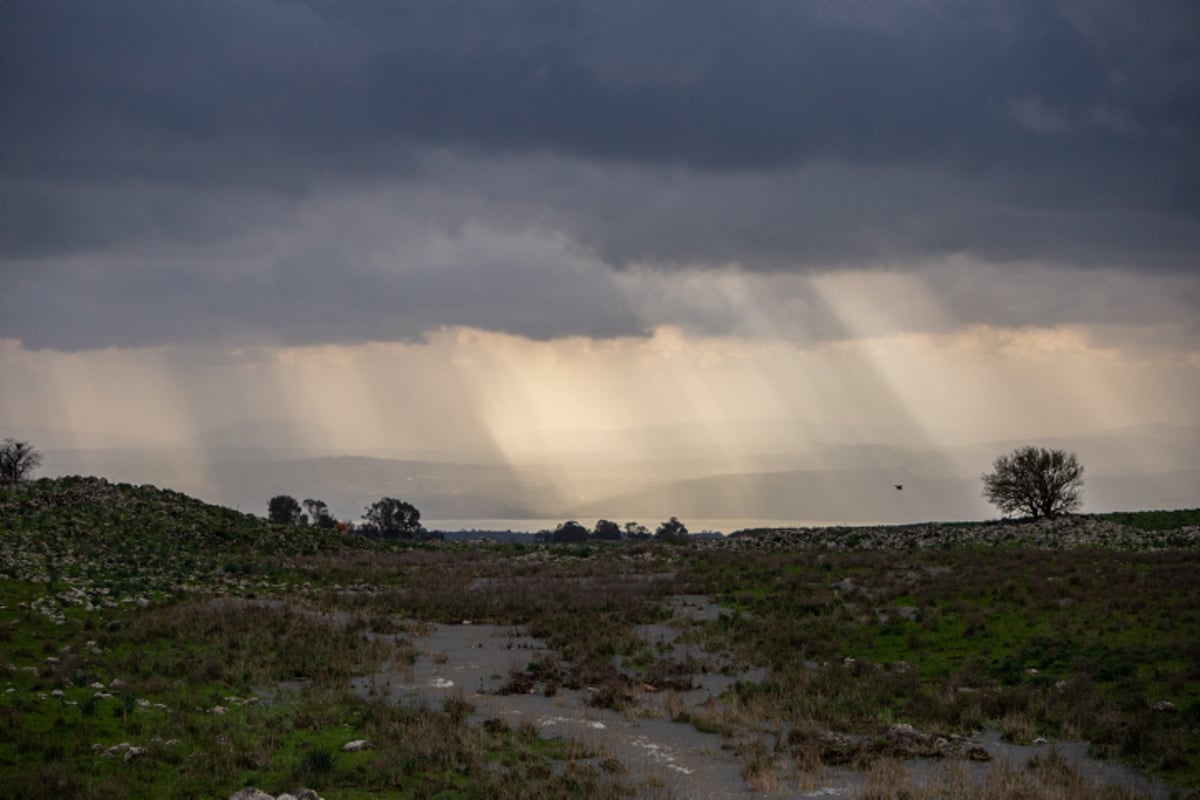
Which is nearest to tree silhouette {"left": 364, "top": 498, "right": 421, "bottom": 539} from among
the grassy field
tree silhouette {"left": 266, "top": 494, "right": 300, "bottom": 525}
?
tree silhouette {"left": 266, "top": 494, "right": 300, "bottom": 525}

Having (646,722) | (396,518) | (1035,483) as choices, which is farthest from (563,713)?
(396,518)

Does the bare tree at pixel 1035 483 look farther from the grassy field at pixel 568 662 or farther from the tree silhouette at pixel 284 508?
the tree silhouette at pixel 284 508

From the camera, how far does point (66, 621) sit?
30.0m

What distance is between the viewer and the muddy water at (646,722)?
1673 cm

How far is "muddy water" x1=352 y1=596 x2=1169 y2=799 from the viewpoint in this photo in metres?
16.7

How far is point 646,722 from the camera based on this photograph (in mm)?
22031

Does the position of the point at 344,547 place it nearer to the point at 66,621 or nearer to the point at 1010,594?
the point at 66,621

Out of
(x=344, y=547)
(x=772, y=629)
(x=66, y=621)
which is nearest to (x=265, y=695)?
(x=66, y=621)

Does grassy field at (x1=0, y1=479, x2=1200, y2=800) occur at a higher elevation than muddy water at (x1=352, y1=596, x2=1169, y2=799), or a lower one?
higher

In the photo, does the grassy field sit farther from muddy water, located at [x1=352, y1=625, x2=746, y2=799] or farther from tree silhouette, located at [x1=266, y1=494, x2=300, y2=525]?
tree silhouette, located at [x1=266, y1=494, x2=300, y2=525]

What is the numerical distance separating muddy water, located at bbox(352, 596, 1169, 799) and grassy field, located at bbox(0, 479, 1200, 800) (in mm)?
453

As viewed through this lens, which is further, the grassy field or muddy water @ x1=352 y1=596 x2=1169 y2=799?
the grassy field

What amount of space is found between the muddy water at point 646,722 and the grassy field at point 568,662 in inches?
17.8

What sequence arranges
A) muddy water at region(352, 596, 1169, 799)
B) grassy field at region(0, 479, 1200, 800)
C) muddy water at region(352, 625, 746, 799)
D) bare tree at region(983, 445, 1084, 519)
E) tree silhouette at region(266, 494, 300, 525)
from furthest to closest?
tree silhouette at region(266, 494, 300, 525), bare tree at region(983, 445, 1084, 519), muddy water at region(352, 625, 746, 799), grassy field at region(0, 479, 1200, 800), muddy water at region(352, 596, 1169, 799)
